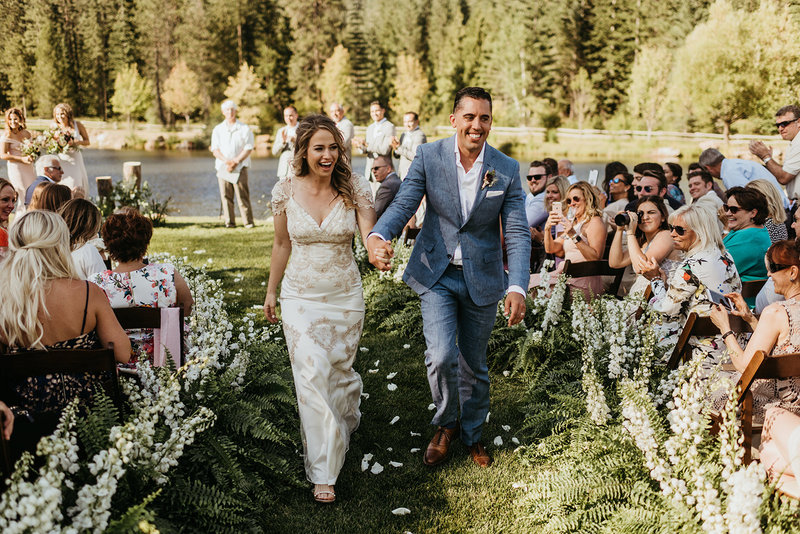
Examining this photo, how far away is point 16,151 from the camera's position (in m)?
9.97

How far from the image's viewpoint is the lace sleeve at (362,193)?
13.7ft


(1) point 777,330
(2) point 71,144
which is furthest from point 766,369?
(2) point 71,144

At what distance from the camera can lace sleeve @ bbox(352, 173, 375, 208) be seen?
164 inches

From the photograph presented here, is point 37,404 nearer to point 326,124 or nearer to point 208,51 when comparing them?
point 326,124

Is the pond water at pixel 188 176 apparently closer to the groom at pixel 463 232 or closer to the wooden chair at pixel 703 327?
the groom at pixel 463 232

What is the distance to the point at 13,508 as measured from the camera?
2.38m

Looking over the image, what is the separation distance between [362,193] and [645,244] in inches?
111

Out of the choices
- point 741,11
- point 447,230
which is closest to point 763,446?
point 447,230

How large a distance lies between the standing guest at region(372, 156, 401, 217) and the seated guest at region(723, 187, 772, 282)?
3516 millimetres

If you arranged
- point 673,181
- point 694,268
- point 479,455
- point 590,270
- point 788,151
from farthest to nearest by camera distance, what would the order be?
point 673,181, point 788,151, point 590,270, point 694,268, point 479,455

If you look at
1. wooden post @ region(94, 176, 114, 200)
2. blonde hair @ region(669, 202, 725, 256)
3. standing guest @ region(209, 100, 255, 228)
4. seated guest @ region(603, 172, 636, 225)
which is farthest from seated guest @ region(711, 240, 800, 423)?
wooden post @ region(94, 176, 114, 200)

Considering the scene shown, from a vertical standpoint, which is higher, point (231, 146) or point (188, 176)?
point (231, 146)

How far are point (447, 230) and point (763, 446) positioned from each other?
205 centimetres

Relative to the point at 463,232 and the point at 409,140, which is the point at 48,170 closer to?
the point at 409,140
